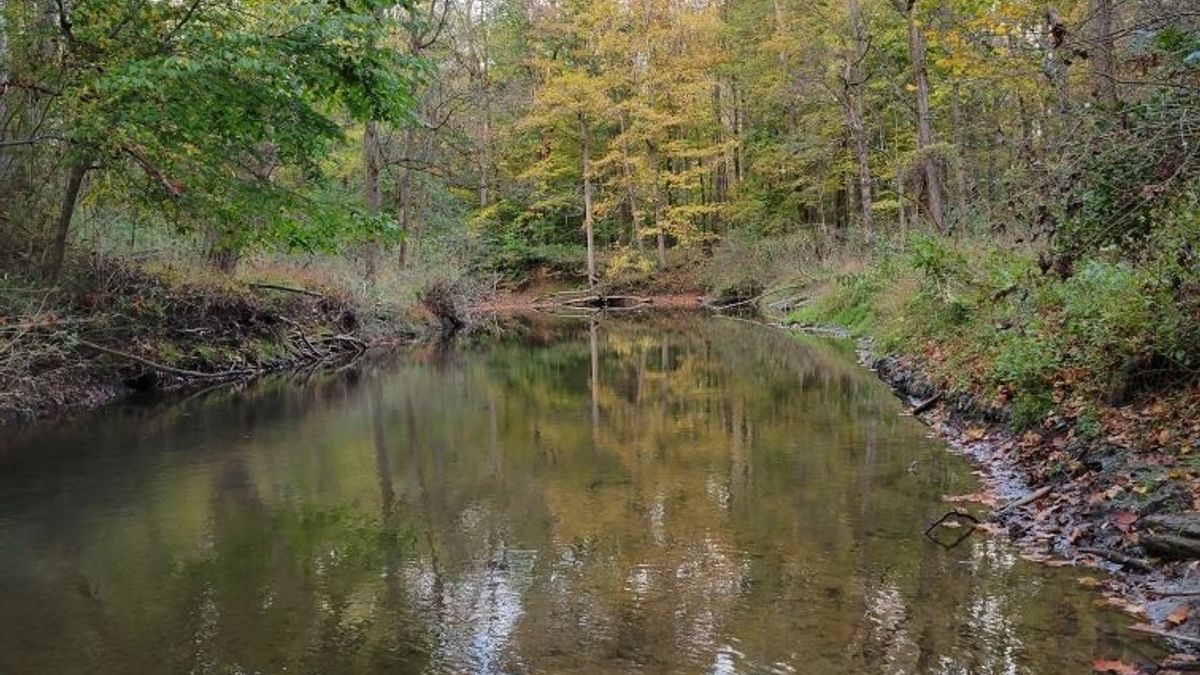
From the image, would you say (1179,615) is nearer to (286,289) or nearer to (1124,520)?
(1124,520)

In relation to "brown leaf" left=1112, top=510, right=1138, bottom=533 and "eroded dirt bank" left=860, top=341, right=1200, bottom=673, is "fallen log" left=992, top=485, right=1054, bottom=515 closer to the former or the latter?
"eroded dirt bank" left=860, top=341, right=1200, bottom=673

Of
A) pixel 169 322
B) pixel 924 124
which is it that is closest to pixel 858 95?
pixel 924 124

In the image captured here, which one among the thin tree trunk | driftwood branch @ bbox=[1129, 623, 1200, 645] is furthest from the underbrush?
the thin tree trunk

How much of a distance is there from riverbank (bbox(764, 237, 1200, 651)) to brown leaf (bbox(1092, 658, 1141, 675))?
0.37 m

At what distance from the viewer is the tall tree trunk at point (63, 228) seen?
13.0m

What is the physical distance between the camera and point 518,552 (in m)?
6.54

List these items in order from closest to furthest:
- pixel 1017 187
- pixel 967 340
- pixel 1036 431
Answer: pixel 1017 187 → pixel 1036 431 → pixel 967 340

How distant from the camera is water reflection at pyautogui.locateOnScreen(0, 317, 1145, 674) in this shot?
485 cm

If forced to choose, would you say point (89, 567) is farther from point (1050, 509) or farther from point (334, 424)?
point (1050, 509)

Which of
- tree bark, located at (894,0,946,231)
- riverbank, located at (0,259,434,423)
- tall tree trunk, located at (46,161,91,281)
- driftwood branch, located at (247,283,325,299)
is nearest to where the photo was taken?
riverbank, located at (0,259,434,423)

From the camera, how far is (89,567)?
6.45 metres

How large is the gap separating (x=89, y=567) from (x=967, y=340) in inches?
395

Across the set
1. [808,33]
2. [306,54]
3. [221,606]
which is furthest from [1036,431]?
[808,33]

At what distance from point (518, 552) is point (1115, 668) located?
147 inches
